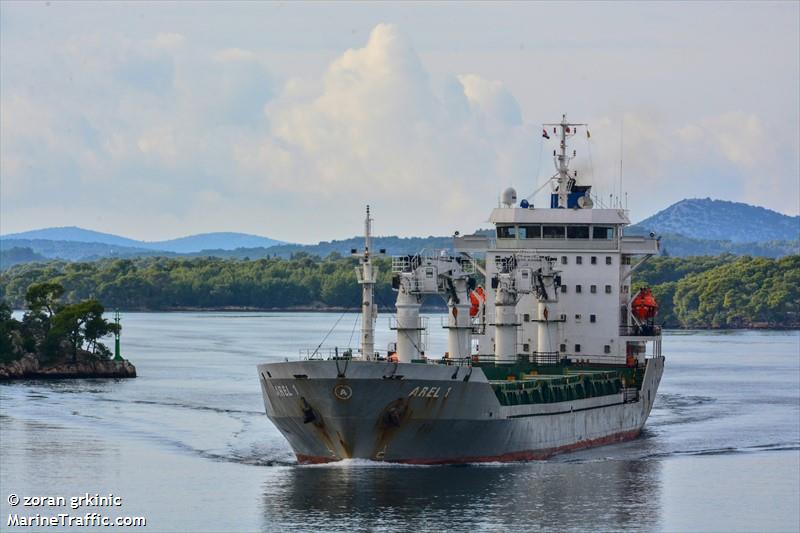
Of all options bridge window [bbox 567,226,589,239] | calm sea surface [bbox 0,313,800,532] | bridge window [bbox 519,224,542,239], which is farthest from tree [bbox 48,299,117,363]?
bridge window [bbox 567,226,589,239]

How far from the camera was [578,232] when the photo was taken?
77.6 metres

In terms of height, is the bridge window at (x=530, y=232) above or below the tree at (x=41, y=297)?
above

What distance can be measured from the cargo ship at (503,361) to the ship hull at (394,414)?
0.05m

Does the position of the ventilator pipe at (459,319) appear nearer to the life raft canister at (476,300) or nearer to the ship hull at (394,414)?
the ship hull at (394,414)

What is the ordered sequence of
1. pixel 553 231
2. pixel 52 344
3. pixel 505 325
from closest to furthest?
pixel 505 325 < pixel 553 231 < pixel 52 344

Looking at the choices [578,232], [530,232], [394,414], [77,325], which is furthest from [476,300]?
[77,325]

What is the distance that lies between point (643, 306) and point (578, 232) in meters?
5.32

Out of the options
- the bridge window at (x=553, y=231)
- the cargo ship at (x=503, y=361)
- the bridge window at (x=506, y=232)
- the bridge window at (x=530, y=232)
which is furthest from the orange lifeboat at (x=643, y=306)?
the bridge window at (x=506, y=232)

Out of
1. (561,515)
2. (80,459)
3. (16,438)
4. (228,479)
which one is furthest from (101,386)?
(561,515)

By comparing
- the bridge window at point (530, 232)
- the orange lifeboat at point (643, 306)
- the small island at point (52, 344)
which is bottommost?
the small island at point (52, 344)

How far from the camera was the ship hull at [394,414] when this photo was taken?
196 feet

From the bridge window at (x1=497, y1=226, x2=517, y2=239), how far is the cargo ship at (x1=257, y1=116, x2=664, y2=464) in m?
0.12

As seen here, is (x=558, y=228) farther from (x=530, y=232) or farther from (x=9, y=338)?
(x=9, y=338)

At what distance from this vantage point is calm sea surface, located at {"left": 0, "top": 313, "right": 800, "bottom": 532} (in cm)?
5494
